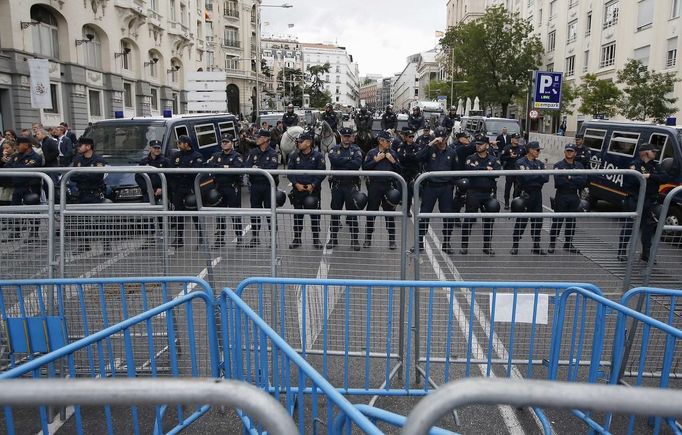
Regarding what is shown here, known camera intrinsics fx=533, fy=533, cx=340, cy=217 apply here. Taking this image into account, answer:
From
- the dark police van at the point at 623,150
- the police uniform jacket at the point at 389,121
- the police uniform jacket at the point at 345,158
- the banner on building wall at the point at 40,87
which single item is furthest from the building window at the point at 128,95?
the dark police van at the point at 623,150

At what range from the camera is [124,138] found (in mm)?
11523

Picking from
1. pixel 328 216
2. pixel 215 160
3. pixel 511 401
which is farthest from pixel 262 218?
pixel 215 160

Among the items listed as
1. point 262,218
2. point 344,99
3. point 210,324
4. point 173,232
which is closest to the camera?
point 210,324

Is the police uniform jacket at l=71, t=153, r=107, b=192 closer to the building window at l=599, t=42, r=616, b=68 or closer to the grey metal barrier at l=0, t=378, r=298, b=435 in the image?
the grey metal barrier at l=0, t=378, r=298, b=435

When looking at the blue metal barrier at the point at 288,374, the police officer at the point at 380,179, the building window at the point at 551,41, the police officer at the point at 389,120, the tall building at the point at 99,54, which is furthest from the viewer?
the building window at the point at 551,41

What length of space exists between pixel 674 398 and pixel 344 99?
193 meters

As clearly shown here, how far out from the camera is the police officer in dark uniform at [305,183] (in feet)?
17.5

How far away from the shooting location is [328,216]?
5215mm

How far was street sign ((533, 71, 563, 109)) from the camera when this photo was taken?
62.3 ft

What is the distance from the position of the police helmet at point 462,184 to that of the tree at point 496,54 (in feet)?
127

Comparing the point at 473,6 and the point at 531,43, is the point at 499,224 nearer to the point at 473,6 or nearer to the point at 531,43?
the point at 531,43

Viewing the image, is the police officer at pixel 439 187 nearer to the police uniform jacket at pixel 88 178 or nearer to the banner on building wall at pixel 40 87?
the police uniform jacket at pixel 88 178

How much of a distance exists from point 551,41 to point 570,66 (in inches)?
207

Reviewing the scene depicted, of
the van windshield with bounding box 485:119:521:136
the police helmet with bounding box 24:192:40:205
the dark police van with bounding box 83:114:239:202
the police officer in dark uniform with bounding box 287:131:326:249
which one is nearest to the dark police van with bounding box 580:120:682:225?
the police officer in dark uniform with bounding box 287:131:326:249
